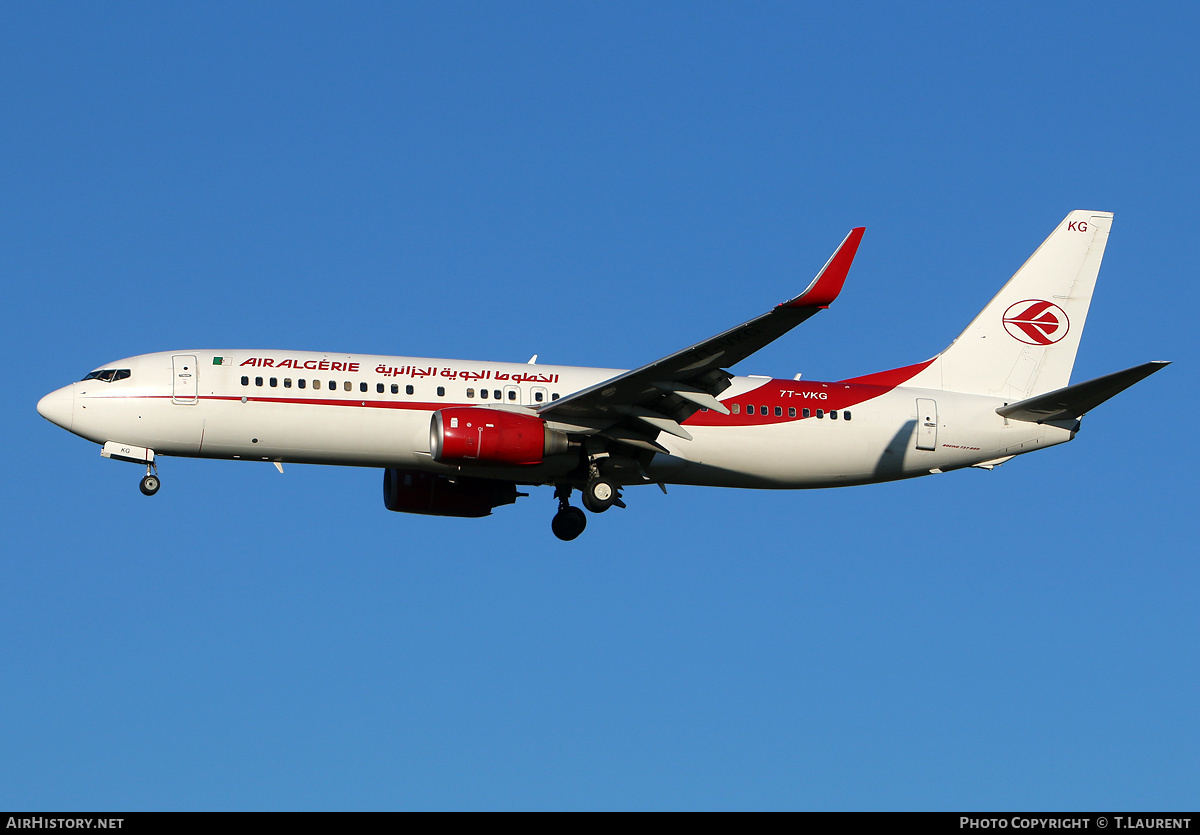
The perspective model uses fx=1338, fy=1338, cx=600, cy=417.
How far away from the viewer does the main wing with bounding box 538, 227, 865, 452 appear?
28.4 metres

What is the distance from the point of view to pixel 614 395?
109 ft

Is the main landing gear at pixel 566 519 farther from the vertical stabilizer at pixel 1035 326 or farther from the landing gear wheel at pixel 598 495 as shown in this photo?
the vertical stabilizer at pixel 1035 326

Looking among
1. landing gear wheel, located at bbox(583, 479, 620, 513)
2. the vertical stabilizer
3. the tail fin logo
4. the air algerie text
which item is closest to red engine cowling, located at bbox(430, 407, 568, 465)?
landing gear wheel, located at bbox(583, 479, 620, 513)

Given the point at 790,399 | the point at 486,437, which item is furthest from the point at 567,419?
the point at 790,399

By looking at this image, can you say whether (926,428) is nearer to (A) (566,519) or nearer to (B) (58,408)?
(A) (566,519)

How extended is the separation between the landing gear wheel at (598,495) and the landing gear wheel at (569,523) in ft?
8.37

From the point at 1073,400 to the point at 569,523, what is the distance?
1448cm

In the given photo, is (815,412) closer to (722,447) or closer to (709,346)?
(722,447)

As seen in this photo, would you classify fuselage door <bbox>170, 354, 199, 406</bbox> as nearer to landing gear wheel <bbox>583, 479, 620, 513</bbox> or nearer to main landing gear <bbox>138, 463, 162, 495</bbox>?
main landing gear <bbox>138, 463, 162, 495</bbox>

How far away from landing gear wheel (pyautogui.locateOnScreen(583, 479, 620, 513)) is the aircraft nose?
13.4 m

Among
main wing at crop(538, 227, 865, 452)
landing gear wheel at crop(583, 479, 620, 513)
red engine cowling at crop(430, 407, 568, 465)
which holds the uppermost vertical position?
main wing at crop(538, 227, 865, 452)

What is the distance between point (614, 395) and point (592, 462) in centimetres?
311
